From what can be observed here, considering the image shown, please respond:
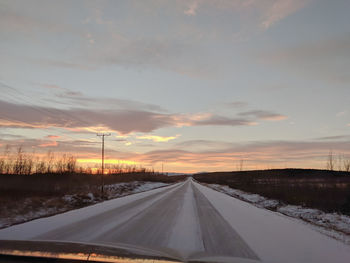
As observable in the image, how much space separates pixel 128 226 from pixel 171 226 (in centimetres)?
140

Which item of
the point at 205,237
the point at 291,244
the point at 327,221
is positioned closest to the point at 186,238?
the point at 205,237

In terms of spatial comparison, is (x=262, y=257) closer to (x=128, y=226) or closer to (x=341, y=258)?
(x=341, y=258)

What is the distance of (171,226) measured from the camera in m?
8.64

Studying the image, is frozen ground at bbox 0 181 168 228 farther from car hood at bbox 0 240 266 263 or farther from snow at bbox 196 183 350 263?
snow at bbox 196 183 350 263

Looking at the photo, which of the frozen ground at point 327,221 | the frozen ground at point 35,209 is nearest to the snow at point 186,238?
the frozen ground at point 327,221

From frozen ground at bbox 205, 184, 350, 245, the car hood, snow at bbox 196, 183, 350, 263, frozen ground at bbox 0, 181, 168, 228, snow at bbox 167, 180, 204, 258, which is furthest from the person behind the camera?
frozen ground at bbox 0, 181, 168, 228

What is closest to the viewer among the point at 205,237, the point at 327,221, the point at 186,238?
the point at 186,238

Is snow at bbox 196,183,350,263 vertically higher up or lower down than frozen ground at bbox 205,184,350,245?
higher up

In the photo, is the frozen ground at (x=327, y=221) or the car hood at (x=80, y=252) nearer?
the car hood at (x=80, y=252)

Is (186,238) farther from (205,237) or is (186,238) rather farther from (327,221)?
(327,221)

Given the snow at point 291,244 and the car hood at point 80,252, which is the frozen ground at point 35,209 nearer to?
the car hood at point 80,252

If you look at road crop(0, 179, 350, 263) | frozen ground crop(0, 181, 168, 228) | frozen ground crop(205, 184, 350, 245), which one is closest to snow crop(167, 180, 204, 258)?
road crop(0, 179, 350, 263)

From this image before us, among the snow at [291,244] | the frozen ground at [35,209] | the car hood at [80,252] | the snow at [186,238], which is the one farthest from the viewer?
the frozen ground at [35,209]

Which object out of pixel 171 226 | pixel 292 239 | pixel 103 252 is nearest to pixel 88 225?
pixel 171 226
